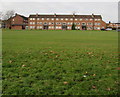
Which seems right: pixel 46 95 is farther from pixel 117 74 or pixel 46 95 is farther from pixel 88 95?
pixel 117 74

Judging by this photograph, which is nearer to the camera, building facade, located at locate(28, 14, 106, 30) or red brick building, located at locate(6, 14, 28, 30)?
red brick building, located at locate(6, 14, 28, 30)

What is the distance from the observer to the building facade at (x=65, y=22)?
10881 cm

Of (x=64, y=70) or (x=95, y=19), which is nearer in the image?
(x=64, y=70)

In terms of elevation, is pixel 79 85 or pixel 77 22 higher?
pixel 77 22

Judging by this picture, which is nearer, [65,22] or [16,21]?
[16,21]

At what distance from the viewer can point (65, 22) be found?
360ft

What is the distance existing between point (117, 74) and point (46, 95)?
321cm

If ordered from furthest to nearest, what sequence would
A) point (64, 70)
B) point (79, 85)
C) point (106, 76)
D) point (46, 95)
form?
point (64, 70)
point (106, 76)
point (79, 85)
point (46, 95)

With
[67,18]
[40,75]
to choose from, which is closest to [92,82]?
[40,75]

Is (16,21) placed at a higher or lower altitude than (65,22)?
higher

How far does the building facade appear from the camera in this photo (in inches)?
4284

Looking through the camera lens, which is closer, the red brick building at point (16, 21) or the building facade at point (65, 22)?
the red brick building at point (16, 21)

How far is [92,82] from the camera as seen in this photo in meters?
5.77

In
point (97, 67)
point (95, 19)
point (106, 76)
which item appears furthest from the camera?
point (95, 19)
